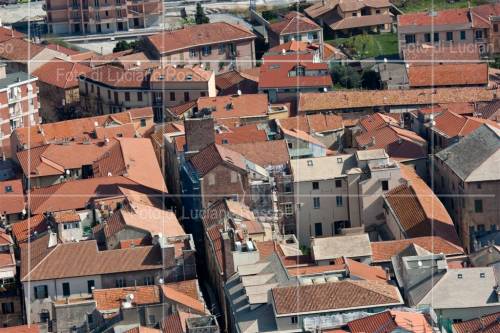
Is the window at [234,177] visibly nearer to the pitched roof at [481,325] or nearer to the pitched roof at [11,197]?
the pitched roof at [11,197]

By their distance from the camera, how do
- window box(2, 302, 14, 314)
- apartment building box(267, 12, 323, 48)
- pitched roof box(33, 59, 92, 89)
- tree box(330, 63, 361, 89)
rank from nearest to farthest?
window box(2, 302, 14, 314) < tree box(330, 63, 361, 89) < pitched roof box(33, 59, 92, 89) < apartment building box(267, 12, 323, 48)

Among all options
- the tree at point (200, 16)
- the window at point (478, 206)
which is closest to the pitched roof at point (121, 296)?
the window at point (478, 206)

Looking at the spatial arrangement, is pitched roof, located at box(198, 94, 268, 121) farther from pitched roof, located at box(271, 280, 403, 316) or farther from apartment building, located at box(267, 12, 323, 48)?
pitched roof, located at box(271, 280, 403, 316)

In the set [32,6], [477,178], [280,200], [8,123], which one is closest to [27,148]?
[8,123]

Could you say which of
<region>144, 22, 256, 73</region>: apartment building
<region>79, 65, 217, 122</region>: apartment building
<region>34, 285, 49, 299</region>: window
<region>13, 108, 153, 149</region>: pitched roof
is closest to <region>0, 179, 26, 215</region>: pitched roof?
<region>13, 108, 153, 149</region>: pitched roof

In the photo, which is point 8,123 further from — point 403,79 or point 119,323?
point 119,323
